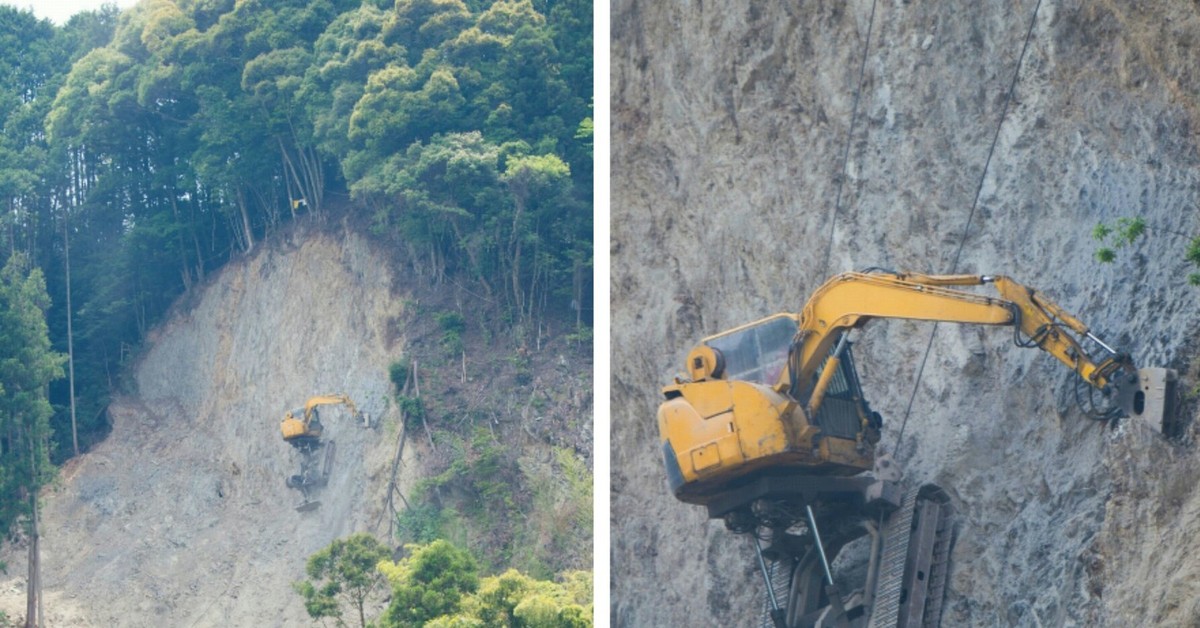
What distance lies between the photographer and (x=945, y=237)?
1811 centimetres

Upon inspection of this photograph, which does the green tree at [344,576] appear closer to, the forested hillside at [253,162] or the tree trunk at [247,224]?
the forested hillside at [253,162]

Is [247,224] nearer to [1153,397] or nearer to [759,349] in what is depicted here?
[759,349]

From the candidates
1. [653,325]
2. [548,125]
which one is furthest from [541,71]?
[653,325]

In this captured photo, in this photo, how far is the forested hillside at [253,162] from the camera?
36844 mm

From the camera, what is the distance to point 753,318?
20.6 meters

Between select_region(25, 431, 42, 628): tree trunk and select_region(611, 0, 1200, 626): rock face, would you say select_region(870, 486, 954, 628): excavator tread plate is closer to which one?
select_region(611, 0, 1200, 626): rock face

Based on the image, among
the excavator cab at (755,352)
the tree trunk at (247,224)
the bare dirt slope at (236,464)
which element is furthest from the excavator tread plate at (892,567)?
the tree trunk at (247,224)

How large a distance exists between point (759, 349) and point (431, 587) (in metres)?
12.3

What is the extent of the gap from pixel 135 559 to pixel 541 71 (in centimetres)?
1296

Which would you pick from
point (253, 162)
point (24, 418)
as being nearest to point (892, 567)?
point (24, 418)

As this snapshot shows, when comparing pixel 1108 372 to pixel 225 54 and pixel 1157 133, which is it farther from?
pixel 225 54

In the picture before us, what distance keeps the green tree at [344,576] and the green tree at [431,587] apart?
272cm

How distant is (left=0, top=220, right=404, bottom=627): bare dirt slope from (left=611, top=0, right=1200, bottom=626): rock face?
14092mm

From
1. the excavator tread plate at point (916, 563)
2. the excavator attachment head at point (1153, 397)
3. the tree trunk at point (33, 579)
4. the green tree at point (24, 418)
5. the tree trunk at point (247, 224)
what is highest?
the excavator attachment head at point (1153, 397)
